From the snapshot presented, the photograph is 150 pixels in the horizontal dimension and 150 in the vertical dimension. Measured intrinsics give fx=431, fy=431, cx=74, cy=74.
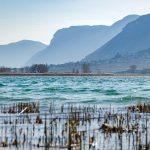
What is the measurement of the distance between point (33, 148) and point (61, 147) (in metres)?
0.86

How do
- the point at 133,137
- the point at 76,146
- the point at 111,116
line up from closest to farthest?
the point at 76,146
the point at 133,137
the point at 111,116

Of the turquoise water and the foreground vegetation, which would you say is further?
the turquoise water

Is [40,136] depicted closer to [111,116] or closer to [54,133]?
[54,133]

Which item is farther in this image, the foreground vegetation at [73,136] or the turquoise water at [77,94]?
the turquoise water at [77,94]

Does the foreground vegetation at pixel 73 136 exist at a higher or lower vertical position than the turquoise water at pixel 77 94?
higher

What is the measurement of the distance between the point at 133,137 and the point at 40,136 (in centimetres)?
324

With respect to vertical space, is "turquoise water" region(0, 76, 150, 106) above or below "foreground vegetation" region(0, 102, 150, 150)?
below

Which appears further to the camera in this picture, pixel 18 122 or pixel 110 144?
pixel 18 122

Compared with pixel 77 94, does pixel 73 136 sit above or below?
above

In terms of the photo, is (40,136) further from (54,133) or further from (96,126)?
(96,126)

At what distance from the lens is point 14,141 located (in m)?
13.8

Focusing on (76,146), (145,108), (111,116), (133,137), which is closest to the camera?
(76,146)

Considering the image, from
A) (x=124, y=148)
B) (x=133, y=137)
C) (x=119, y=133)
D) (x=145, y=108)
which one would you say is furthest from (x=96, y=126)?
(x=145, y=108)

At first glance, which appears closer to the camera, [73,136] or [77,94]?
[73,136]
